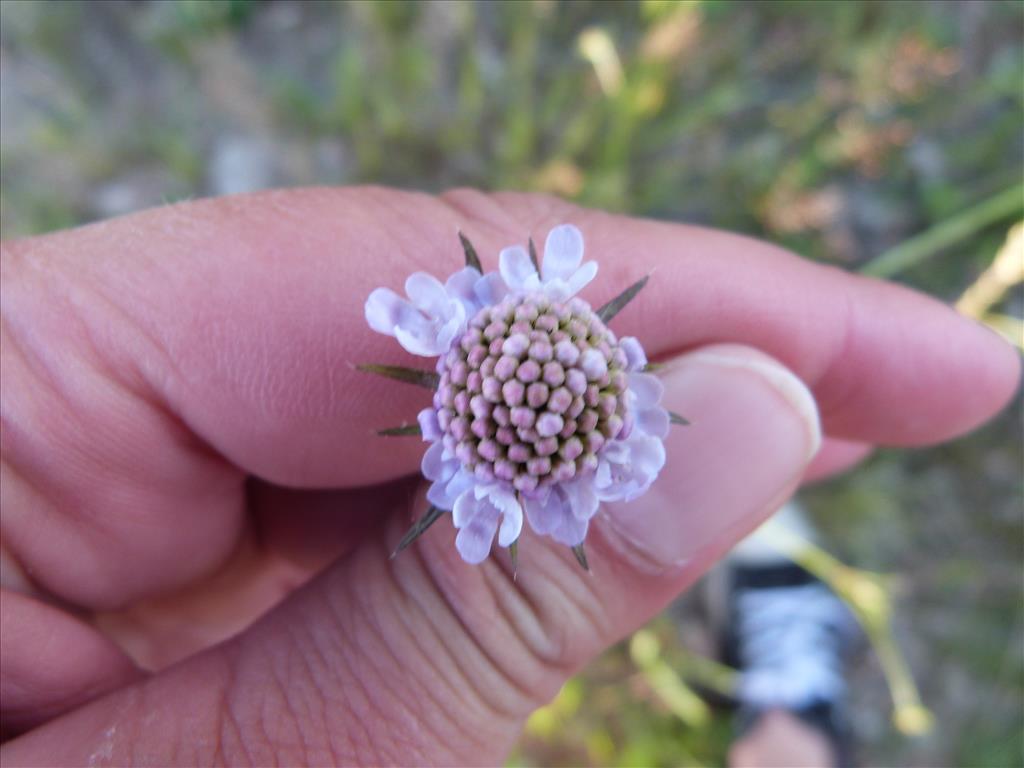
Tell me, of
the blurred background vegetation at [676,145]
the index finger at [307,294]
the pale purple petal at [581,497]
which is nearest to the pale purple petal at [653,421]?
the pale purple petal at [581,497]

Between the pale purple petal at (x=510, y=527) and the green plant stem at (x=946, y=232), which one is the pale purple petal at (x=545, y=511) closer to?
the pale purple petal at (x=510, y=527)

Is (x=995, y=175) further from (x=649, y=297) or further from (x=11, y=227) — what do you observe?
(x=11, y=227)

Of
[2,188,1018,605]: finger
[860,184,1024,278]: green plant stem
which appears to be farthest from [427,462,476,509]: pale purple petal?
[860,184,1024,278]: green plant stem

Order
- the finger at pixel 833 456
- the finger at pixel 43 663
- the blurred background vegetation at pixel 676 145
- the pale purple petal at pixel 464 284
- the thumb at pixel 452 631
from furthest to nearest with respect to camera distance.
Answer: the blurred background vegetation at pixel 676 145 < the finger at pixel 833 456 < the finger at pixel 43 663 < the thumb at pixel 452 631 < the pale purple petal at pixel 464 284

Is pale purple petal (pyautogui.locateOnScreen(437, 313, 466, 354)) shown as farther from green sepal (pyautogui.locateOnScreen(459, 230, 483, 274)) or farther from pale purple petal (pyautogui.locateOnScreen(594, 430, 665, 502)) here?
pale purple petal (pyautogui.locateOnScreen(594, 430, 665, 502))

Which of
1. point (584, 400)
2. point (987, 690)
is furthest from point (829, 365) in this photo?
point (987, 690)
